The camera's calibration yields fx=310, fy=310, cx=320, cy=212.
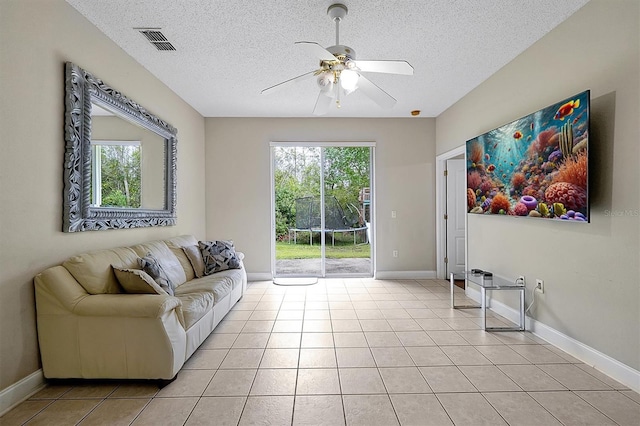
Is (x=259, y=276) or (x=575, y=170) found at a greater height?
(x=575, y=170)

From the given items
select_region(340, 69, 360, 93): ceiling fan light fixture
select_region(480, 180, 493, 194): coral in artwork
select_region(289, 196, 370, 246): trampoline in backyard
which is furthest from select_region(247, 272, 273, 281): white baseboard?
select_region(340, 69, 360, 93): ceiling fan light fixture

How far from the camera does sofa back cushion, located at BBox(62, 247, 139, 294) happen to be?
7.04ft

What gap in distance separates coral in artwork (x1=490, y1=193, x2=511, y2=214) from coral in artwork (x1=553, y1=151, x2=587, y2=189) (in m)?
0.71

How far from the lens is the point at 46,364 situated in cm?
205

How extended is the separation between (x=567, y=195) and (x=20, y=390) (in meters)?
3.94

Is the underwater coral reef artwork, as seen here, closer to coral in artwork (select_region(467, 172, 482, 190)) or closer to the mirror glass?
coral in artwork (select_region(467, 172, 482, 190))

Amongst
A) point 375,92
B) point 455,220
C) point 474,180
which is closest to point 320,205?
point 455,220

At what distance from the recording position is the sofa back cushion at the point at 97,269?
214cm

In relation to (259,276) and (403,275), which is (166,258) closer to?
(259,276)

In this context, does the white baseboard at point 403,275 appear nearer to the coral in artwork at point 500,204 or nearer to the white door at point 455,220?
the white door at point 455,220

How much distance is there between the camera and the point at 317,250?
17.5 feet

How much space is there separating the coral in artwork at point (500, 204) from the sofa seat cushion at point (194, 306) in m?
2.99

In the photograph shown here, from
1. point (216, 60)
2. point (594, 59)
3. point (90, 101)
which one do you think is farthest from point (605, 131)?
point (90, 101)

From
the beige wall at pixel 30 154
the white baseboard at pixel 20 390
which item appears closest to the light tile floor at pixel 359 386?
the white baseboard at pixel 20 390
